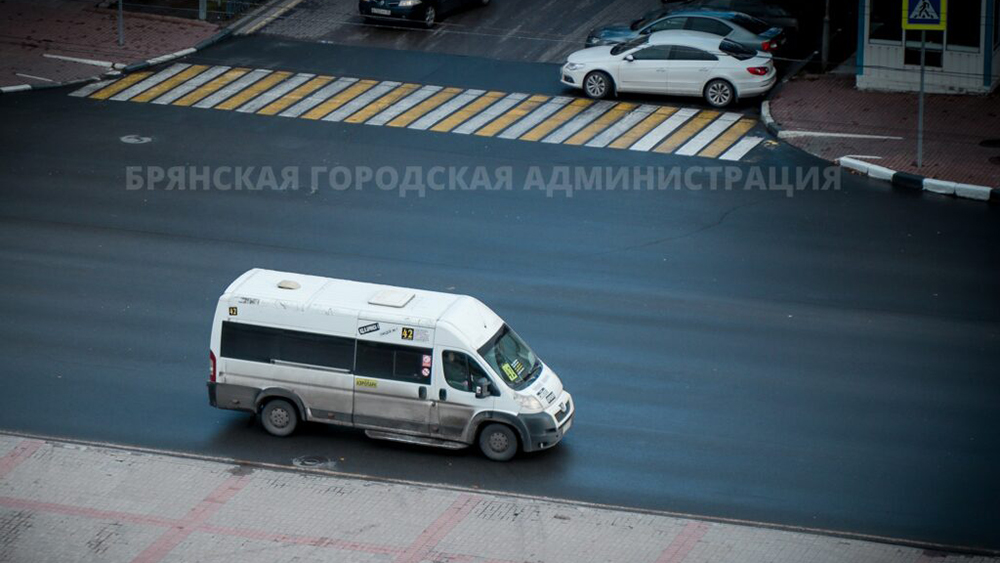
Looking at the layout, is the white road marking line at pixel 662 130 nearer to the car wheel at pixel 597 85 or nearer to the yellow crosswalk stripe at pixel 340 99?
the car wheel at pixel 597 85

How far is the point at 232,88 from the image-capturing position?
3475cm

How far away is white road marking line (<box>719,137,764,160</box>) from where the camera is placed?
30812 mm

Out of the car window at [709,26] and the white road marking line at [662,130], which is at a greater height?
the car window at [709,26]

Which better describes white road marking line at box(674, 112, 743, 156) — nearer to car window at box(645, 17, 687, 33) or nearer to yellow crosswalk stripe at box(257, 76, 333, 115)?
car window at box(645, 17, 687, 33)

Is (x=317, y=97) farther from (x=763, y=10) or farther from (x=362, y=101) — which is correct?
(x=763, y=10)

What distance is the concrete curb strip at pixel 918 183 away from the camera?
1110 inches

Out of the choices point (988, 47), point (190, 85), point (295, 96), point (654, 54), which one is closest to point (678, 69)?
point (654, 54)

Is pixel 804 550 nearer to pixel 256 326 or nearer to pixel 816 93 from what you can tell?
pixel 256 326

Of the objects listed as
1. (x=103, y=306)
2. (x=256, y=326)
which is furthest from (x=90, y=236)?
(x=256, y=326)

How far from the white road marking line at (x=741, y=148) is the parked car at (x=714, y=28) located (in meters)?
4.09

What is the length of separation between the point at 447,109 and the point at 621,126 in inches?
168

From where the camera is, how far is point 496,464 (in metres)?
18.5

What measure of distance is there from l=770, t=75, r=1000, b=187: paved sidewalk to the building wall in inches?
13.2

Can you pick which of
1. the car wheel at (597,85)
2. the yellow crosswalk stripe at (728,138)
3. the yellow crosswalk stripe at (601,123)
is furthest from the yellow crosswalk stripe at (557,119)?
the yellow crosswalk stripe at (728,138)
